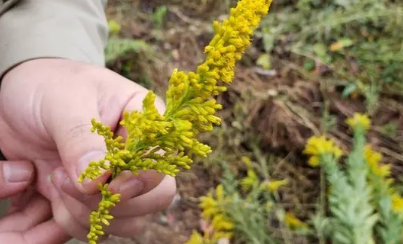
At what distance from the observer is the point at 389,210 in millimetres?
1510

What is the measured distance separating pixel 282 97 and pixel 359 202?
0.72 meters

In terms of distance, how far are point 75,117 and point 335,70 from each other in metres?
1.53

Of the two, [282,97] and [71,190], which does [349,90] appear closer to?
[282,97]

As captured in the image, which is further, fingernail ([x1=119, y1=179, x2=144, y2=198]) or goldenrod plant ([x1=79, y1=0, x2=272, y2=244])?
fingernail ([x1=119, y1=179, x2=144, y2=198])

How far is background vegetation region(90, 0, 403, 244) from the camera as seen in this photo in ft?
6.15

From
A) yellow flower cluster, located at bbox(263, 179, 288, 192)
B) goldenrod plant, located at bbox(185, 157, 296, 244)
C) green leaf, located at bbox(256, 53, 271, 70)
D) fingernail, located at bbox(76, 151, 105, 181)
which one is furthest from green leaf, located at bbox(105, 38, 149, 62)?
fingernail, located at bbox(76, 151, 105, 181)

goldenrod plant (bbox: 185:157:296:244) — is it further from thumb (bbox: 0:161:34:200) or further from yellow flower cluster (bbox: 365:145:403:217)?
thumb (bbox: 0:161:34:200)

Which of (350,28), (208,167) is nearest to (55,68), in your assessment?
(208,167)

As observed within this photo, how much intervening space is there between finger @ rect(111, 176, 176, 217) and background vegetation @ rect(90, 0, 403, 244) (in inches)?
25.6

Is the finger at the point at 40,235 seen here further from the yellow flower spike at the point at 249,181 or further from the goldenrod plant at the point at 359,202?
the yellow flower spike at the point at 249,181

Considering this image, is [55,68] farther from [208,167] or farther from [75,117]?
[208,167]

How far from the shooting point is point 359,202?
1519mm

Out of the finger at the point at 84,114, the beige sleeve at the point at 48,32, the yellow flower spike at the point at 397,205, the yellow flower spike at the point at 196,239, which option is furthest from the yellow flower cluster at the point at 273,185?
the finger at the point at 84,114

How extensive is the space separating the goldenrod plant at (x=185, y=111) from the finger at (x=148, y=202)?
0.37 m
